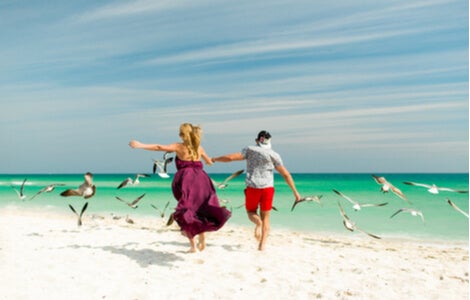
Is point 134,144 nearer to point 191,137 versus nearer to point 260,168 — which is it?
point 191,137

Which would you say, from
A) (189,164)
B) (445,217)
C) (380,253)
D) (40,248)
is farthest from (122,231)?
(445,217)

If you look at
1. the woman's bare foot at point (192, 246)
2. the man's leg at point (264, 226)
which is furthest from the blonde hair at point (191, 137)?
the man's leg at point (264, 226)

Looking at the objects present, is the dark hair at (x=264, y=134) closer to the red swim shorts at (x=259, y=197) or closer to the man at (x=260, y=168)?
the man at (x=260, y=168)

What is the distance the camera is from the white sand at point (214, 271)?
22.5ft

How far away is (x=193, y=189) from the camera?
27.1 feet

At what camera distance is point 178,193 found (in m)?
8.41

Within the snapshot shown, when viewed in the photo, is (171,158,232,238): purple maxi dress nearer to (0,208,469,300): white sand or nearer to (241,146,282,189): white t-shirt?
(0,208,469,300): white sand

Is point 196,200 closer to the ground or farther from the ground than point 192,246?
farther from the ground

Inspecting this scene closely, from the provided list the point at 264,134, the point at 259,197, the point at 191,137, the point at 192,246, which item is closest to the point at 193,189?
the point at 191,137

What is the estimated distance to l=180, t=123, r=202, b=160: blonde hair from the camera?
8.27 metres

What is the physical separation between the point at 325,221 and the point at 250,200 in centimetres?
1128

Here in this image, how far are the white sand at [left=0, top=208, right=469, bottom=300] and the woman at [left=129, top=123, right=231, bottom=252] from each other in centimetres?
59

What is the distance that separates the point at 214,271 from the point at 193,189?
1301 millimetres

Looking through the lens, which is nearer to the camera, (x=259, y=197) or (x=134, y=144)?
(x=134, y=144)
